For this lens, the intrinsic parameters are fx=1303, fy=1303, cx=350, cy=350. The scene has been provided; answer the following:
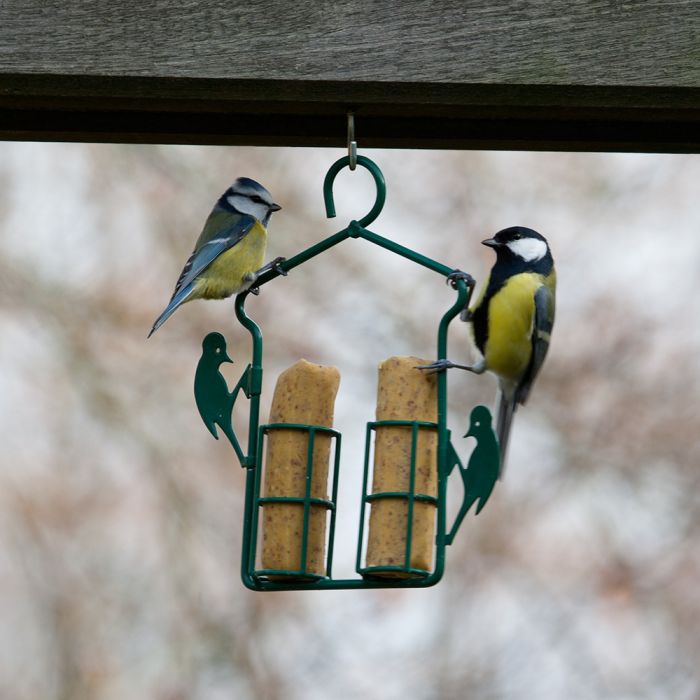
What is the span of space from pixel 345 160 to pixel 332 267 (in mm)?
5241

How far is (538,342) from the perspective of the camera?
12.3 ft

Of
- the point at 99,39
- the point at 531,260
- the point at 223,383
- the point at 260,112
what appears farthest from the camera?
the point at 531,260

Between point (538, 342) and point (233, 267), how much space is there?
0.91m

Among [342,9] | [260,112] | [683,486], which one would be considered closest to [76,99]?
[260,112]

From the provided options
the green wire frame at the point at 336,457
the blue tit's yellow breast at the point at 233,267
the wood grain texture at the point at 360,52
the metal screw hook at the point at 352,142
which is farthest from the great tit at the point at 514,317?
the wood grain texture at the point at 360,52

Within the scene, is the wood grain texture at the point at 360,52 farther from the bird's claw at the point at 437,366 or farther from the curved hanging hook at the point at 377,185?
the bird's claw at the point at 437,366

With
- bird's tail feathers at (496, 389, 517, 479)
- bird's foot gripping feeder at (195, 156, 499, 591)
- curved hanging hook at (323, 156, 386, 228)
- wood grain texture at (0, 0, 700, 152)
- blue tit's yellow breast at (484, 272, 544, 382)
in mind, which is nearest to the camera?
wood grain texture at (0, 0, 700, 152)

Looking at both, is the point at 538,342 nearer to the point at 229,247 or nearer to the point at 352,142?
the point at 229,247

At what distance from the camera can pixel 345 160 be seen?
2.50 metres

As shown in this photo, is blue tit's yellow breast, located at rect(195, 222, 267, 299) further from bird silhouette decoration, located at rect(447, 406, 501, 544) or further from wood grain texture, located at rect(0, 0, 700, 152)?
wood grain texture, located at rect(0, 0, 700, 152)

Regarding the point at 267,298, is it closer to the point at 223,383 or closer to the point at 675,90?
the point at 223,383

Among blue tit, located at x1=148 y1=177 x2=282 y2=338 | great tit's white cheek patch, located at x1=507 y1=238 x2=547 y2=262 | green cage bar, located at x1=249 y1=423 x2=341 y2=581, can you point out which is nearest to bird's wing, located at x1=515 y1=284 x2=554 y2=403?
great tit's white cheek patch, located at x1=507 y1=238 x2=547 y2=262

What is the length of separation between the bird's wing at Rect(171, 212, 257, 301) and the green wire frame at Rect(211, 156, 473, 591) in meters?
0.90

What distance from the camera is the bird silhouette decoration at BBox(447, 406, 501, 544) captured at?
262 cm
